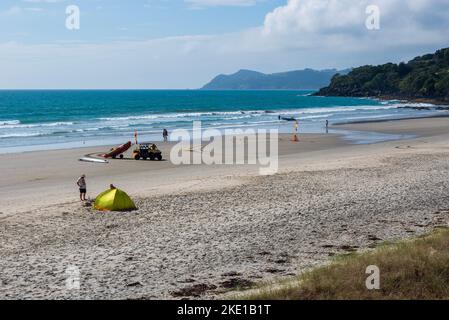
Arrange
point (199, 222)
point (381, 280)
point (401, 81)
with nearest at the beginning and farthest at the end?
point (381, 280), point (199, 222), point (401, 81)

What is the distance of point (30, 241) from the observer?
15.5 m

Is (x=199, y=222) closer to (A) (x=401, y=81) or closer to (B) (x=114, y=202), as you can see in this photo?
(B) (x=114, y=202)

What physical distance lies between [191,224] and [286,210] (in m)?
3.34

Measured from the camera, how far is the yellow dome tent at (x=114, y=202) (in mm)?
18938

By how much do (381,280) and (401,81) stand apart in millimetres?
154814

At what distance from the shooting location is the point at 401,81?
157 metres

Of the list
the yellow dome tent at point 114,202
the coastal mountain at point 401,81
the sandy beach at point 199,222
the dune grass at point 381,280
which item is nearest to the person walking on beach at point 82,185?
the sandy beach at point 199,222

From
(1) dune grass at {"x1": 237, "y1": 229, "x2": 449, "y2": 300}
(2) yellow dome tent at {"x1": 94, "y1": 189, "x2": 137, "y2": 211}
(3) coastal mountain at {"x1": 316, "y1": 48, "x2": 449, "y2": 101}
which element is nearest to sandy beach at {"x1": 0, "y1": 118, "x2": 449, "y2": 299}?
(2) yellow dome tent at {"x1": 94, "y1": 189, "x2": 137, "y2": 211}

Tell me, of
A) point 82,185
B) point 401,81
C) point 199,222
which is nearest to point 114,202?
point 82,185

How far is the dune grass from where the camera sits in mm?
10109

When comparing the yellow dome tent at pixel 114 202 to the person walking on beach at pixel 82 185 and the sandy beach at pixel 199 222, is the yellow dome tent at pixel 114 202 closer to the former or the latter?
the sandy beach at pixel 199 222

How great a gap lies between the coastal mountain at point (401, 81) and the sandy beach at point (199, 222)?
104771 mm
